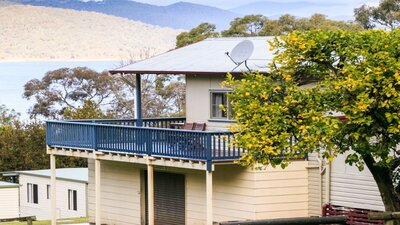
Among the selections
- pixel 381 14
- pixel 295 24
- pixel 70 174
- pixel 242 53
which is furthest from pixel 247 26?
pixel 242 53

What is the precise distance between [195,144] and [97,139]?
4.59 meters

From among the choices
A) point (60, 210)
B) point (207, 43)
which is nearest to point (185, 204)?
point (207, 43)

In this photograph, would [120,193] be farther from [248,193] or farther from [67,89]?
[67,89]

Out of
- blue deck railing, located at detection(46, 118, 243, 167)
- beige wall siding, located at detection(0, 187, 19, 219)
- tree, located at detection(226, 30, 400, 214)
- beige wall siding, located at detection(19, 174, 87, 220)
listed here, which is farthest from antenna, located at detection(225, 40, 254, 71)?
beige wall siding, located at detection(0, 187, 19, 219)

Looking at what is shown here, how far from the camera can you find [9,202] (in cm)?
4941

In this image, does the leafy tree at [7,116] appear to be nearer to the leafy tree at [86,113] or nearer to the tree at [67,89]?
the tree at [67,89]

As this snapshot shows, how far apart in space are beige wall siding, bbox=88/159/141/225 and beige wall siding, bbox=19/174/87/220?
45.8 ft

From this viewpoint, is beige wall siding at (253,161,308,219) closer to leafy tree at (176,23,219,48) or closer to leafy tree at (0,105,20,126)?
leafy tree at (176,23,219,48)

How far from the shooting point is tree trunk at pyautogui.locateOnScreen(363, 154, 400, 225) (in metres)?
21.2

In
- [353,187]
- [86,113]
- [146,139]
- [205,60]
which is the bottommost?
[353,187]

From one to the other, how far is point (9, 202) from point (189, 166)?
2497cm

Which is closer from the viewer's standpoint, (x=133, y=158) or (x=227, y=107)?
(x=133, y=158)

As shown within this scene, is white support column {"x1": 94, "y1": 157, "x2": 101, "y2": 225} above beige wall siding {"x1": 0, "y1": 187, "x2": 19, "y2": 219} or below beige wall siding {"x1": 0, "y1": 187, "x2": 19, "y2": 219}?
above

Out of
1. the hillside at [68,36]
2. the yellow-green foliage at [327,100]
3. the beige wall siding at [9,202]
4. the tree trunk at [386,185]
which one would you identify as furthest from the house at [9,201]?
the hillside at [68,36]
